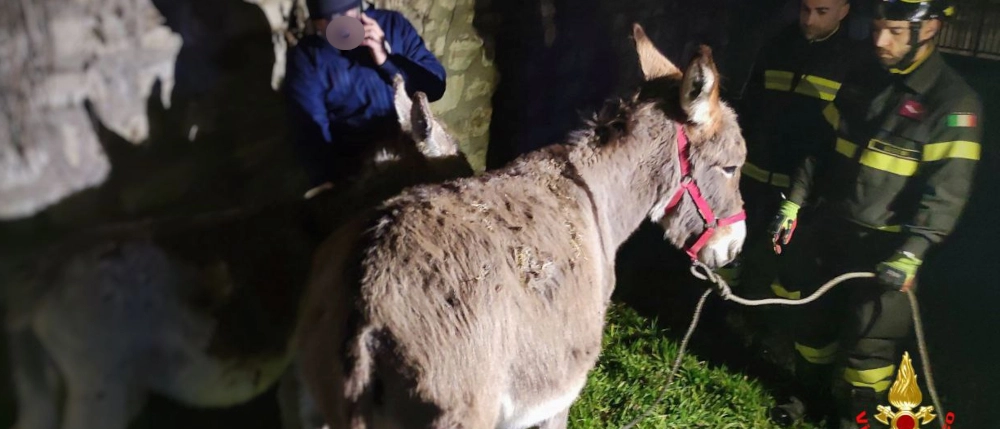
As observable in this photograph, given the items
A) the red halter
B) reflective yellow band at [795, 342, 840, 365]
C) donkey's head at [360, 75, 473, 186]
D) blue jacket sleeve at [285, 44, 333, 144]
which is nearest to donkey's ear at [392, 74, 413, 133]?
donkey's head at [360, 75, 473, 186]

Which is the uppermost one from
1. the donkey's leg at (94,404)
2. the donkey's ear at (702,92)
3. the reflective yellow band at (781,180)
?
the donkey's ear at (702,92)

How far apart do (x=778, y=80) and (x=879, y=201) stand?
2.12 feet

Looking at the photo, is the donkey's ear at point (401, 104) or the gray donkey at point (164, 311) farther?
the donkey's ear at point (401, 104)

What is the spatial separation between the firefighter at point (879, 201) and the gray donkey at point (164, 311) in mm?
1832

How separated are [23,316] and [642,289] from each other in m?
2.73

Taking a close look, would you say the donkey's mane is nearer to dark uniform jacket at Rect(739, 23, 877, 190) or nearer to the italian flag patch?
dark uniform jacket at Rect(739, 23, 877, 190)

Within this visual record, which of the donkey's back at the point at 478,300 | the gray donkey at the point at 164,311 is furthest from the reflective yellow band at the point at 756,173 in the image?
the gray donkey at the point at 164,311

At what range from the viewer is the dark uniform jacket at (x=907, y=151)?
2340mm

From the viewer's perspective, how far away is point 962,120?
7.65 ft

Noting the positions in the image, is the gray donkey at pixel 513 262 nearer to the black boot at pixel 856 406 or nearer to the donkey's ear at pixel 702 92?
the donkey's ear at pixel 702 92

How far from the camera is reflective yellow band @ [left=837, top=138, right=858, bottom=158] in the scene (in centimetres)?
262

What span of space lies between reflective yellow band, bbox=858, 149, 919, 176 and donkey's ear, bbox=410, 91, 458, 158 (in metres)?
1.63

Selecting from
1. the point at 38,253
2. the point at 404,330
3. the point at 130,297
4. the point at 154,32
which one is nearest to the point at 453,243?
the point at 404,330

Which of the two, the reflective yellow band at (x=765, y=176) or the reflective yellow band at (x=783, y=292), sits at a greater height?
the reflective yellow band at (x=765, y=176)
